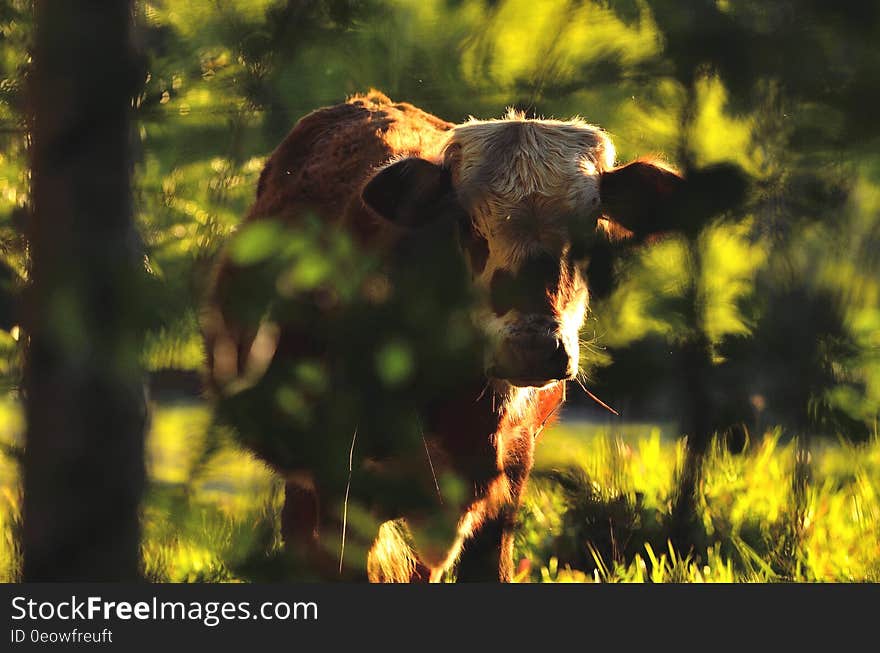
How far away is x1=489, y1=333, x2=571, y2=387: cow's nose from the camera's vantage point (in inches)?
99.0

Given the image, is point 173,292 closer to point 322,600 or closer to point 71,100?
point 71,100

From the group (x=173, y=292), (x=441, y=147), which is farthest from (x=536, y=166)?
(x=173, y=292)

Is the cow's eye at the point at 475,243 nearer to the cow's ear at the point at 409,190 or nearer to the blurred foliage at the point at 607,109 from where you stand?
the cow's ear at the point at 409,190

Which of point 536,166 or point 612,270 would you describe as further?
point 536,166

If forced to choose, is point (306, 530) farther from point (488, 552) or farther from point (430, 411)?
point (430, 411)

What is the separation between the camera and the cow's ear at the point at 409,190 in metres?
3.04

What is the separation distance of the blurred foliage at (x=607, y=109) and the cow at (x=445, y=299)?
0.07m

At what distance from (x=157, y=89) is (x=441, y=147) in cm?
164

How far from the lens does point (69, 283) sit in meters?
1.83

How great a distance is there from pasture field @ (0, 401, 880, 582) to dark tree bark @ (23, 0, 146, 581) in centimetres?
8

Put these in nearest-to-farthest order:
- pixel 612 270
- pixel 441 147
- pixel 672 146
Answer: pixel 612 270 < pixel 672 146 < pixel 441 147

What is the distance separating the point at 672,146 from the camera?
2.71 m

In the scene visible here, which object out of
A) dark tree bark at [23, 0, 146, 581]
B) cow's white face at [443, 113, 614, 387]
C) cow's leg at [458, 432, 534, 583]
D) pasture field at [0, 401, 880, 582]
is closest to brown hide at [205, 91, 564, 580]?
cow's leg at [458, 432, 534, 583]

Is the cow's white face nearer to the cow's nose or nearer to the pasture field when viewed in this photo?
the cow's nose
